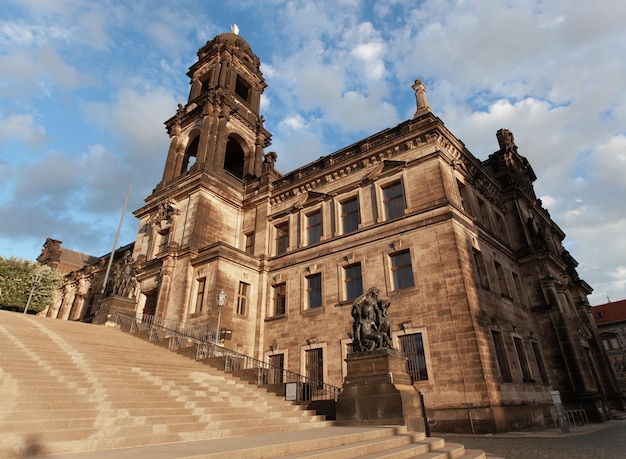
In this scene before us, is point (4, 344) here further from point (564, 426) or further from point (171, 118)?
point (171, 118)

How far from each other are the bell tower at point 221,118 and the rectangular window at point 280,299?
10.6 meters

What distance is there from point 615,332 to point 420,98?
61.3 metres

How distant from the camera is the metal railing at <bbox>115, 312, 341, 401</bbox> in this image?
14.5m

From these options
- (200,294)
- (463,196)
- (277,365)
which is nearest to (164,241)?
(200,294)

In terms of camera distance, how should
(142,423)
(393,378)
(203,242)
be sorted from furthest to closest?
(203,242) < (393,378) < (142,423)

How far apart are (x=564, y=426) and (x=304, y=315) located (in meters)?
12.2

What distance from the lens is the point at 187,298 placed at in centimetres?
2153

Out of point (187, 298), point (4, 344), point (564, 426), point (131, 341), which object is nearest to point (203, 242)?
point (187, 298)

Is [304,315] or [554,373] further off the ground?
[304,315]

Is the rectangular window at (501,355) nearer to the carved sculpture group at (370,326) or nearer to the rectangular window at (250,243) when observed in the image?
the carved sculpture group at (370,326)

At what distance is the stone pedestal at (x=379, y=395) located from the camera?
9.67 m

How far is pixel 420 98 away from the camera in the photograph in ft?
69.1

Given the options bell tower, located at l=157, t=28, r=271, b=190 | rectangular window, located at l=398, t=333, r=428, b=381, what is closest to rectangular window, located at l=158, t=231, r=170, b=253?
bell tower, located at l=157, t=28, r=271, b=190

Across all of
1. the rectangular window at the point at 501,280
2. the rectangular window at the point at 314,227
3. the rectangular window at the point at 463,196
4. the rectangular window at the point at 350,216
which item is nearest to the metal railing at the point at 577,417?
the rectangular window at the point at 501,280
